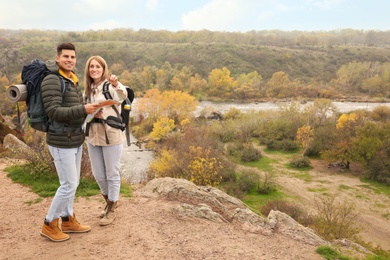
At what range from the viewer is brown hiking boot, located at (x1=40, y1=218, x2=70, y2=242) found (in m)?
4.54

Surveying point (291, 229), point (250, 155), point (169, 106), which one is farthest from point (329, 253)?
point (169, 106)

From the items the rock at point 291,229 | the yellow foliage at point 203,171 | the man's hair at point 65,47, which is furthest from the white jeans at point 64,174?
the yellow foliage at point 203,171

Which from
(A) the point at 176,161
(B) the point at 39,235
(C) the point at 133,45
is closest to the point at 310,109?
(A) the point at 176,161

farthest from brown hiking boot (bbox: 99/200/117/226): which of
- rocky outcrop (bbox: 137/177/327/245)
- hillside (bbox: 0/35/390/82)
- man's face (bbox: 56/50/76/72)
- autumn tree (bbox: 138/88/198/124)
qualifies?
hillside (bbox: 0/35/390/82)

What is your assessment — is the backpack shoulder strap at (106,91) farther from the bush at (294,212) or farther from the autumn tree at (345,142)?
the autumn tree at (345,142)

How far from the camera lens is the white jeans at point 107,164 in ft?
15.2

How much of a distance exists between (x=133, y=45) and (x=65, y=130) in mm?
117245

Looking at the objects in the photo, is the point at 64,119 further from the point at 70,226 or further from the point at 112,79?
the point at 70,226

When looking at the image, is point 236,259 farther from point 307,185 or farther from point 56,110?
point 307,185

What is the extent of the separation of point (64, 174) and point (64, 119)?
0.79 metres

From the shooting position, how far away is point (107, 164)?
4703mm

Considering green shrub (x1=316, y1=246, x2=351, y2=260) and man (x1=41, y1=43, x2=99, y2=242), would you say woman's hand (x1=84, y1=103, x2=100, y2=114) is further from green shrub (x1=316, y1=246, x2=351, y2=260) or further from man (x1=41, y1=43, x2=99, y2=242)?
→ green shrub (x1=316, y1=246, x2=351, y2=260)

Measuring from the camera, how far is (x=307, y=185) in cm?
2548

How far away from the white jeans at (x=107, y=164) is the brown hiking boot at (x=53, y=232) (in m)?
0.86
